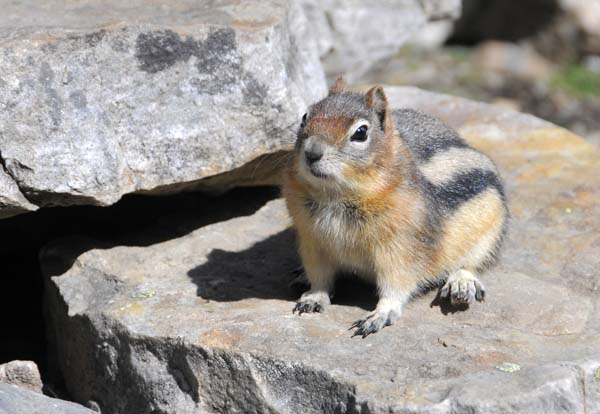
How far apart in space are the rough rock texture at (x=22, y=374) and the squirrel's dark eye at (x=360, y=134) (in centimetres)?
279

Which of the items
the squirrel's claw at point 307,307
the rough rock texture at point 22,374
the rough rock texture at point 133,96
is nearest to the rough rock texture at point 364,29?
the rough rock texture at point 133,96

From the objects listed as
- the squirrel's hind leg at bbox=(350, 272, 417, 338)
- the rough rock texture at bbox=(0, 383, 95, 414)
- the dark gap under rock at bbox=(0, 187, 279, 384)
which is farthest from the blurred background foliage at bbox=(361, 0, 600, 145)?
the rough rock texture at bbox=(0, 383, 95, 414)

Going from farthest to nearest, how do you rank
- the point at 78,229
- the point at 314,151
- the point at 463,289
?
the point at 78,229, the point at 463,289, the point at 314,151

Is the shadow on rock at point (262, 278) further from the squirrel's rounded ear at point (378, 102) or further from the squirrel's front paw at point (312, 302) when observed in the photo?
the squirrel's rounded ear at point (378, 102)

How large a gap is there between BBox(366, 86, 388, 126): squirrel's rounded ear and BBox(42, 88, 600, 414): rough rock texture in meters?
1.30

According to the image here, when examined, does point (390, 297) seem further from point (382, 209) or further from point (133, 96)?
point (133, 96)

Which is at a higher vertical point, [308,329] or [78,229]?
[78,229]

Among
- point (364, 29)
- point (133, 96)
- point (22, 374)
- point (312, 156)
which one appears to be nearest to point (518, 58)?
point (364, 29)

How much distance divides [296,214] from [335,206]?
0.35 meters

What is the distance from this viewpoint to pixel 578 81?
1513cm

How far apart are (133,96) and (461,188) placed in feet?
7.71

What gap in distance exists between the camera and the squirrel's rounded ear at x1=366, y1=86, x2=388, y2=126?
20.5 feet

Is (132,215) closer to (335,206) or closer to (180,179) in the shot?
(180,179)

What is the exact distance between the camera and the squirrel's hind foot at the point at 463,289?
6383 millimetres
